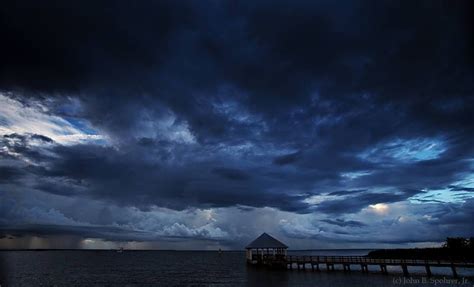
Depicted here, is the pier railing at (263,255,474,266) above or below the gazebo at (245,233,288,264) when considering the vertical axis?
below

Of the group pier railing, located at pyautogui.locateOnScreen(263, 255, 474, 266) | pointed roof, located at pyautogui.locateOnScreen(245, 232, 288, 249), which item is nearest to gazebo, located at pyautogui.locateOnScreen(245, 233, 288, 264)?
pointed roof, located at pyautogui.locateOnScreen(245, 232, 288, 249)

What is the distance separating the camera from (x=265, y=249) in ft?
219

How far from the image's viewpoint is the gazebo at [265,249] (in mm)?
64125

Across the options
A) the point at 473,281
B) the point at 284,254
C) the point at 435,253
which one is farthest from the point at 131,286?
the point at 435,253

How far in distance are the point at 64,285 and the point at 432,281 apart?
158 ft

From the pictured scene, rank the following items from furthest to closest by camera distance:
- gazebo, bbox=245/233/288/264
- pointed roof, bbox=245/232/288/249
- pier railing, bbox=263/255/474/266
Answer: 1. gazebo, bbox=245/233/288/264
2. pointed roof, bbox=245/232/288/249
3. pier railing, bbox=263/255/474/266

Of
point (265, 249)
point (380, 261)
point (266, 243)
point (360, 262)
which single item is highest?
point (266, 243)

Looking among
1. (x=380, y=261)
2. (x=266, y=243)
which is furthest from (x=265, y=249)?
(x=380, y=261)

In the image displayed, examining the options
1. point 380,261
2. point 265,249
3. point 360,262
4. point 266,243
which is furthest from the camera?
point 265,249

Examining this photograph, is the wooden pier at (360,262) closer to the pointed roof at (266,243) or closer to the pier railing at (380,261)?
the pier railing at (380,261)

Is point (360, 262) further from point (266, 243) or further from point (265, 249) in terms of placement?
point (265, 249)

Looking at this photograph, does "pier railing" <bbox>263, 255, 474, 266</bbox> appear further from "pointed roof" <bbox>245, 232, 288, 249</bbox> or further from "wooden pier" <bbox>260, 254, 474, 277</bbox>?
"pointed roof" <bbox>245, 232, 288, 249</bbox>

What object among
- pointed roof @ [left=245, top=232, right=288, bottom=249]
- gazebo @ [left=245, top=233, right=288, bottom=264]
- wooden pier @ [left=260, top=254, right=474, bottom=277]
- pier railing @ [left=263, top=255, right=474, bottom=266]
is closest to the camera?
wooden pier @ [left=260, top=254, right=474, bottom=277]

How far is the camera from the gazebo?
6412 cm
